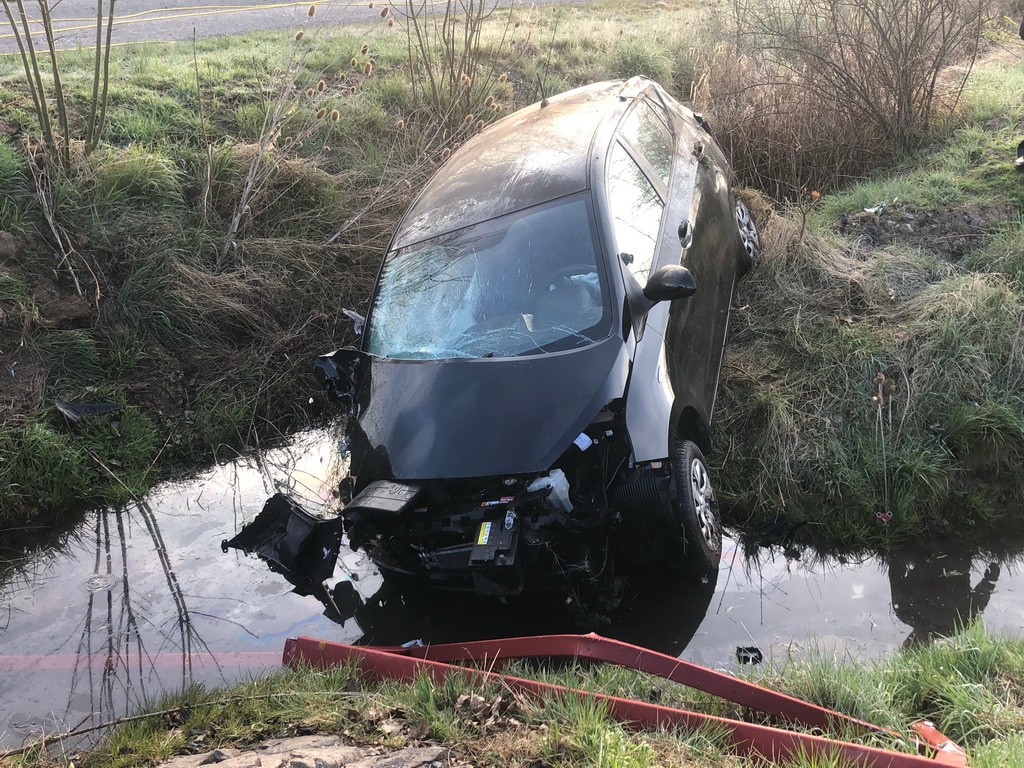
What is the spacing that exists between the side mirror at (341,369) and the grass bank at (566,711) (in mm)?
1583

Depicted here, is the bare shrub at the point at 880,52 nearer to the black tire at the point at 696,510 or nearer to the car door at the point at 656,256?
the car door at the point at 656,256

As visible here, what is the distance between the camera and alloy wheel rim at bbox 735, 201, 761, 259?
5866 millimetres

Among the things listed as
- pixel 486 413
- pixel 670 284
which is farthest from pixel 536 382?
pixel 670 284

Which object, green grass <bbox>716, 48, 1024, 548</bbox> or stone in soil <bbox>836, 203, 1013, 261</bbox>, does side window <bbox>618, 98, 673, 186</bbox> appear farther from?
stone in soil <bbox>836, 203, 1013, 261</bbox>

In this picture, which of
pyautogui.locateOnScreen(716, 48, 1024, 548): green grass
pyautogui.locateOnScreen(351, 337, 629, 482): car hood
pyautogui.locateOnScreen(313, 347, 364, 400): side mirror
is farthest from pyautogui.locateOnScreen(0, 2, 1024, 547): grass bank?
pyautogui.locateOnScreen(351, 337, 629, 482): car hood

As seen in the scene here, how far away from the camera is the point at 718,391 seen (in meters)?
5.10

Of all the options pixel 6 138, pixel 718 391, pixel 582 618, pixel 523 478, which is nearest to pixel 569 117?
pixel 718 391

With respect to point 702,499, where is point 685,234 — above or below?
above

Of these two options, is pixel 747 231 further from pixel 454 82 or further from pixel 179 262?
pixel 179 262

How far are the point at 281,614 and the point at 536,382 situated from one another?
1790mm

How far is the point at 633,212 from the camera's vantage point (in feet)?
15.0

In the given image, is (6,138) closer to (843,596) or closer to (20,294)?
(20,294)

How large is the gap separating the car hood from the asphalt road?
7567 millimetres

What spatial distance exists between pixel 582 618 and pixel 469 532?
0.71 meters
